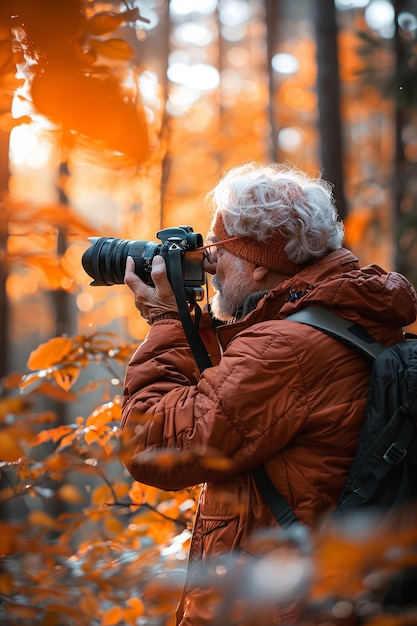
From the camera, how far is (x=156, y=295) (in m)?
2.13

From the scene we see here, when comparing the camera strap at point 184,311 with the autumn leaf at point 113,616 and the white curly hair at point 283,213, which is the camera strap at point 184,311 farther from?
the autumn leaf at point 113,616

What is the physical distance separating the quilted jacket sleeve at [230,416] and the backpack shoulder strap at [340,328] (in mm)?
114

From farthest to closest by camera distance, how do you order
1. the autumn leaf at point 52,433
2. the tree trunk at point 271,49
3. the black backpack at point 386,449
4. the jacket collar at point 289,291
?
the tree trunk at point 271,49 → the autumn leaf at point 52,433 → the jacket collar at point 289,291 → the black backpack at point 386,449

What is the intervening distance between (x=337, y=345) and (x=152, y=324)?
0.63m

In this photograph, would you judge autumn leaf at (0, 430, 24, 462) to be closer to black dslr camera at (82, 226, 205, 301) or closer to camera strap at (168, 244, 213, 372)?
camera strap at (168, 244, 213, 372)

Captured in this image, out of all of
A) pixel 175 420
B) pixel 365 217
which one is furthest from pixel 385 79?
pixel 175 420

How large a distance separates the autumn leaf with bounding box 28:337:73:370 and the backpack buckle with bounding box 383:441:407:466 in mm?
1312

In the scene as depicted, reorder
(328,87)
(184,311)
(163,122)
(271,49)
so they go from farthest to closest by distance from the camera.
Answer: (271,49) < (163,122) < (328,87) < (184,311)

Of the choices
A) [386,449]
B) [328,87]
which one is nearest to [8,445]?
[386,449]

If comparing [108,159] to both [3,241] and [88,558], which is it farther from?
[88,558]

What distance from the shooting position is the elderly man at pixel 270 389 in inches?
67.4

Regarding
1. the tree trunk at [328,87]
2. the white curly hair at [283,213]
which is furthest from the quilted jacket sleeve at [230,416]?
the tree trunk at [328,87]

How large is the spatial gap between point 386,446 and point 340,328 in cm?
33

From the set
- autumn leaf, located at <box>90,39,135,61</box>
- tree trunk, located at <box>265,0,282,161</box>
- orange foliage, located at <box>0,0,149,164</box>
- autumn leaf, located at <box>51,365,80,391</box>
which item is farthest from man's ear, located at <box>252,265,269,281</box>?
tree trunk, located at <box>265,0,282,161</box>
